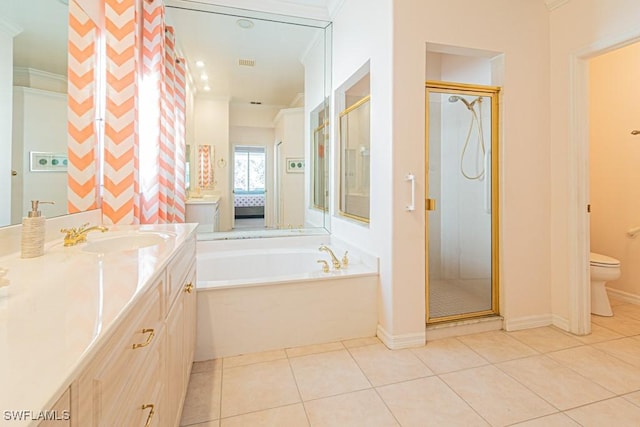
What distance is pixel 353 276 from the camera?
2.25 meters

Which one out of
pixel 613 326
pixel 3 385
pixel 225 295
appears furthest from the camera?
pixel 613 326

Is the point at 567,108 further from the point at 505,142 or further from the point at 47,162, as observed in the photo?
the point at 47,162

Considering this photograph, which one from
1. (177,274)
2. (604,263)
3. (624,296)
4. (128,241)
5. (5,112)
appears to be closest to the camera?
(5,112)

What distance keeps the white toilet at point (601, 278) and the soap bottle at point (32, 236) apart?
3.56m

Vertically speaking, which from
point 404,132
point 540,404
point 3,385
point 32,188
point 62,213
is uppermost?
point 404,132

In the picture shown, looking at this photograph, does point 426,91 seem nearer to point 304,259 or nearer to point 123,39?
point 304,259

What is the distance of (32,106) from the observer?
1.33m

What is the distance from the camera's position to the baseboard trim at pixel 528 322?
7.75ft

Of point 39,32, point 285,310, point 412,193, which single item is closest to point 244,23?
point 39,32

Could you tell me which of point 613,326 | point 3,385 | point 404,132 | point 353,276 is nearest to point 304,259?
point 353,276

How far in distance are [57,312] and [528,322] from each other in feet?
9.29

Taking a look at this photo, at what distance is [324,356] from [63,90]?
6.82ft

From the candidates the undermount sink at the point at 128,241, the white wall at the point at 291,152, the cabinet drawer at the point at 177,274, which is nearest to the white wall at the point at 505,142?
the cabinet drawer at the point at 177,274

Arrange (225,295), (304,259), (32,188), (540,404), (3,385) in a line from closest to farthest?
(3,385) → (32,188) → (540,404) → (225,295) → (304,259)
